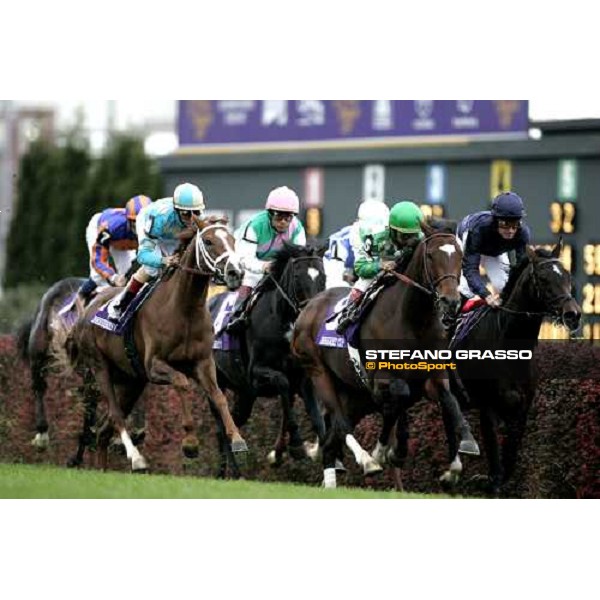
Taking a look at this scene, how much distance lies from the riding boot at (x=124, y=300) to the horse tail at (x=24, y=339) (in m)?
2.06

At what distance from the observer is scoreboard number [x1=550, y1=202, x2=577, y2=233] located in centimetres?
1100

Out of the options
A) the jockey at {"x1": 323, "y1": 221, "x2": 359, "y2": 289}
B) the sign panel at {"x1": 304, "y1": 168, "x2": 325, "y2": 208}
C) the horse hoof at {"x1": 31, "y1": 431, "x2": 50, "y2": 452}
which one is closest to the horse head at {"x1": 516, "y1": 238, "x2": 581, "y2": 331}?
the jockey at {"x1": 323, "y1": 221, "x2": 359, "y2": 289}

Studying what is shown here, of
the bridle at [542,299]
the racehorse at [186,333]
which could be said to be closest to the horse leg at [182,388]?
the racehorse at [186,333]

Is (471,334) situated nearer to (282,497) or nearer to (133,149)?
(282,497)

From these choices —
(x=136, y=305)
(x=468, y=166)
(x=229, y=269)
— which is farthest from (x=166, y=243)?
(x=468, y=166)

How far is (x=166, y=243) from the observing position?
29.6ft

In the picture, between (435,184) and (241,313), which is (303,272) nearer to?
(241,313)

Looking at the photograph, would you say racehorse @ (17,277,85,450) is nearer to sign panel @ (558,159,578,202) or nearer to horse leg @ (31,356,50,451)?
horse leg @ (31,356,50,451)

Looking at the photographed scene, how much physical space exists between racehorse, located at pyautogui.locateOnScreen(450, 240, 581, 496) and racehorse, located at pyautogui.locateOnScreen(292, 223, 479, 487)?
0.30m

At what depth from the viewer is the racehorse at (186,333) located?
8.17m

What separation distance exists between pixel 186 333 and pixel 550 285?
208 centimetres

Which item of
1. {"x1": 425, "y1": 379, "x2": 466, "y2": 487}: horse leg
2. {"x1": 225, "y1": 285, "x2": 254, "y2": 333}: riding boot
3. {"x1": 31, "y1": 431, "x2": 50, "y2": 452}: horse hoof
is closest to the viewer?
{"x1": 425, "y1": 379, "x2": 466, "y2": 487}: horse leg

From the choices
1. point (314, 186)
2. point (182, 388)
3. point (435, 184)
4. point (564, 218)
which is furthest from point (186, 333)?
point (314, 186)

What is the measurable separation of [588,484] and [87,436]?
12.4ft
